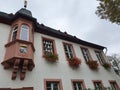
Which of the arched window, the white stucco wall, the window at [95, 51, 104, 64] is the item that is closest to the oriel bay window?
the white stucco wall

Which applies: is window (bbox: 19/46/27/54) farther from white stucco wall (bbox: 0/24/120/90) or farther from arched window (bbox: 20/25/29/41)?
white stucco wall (bbox: 0/24/120/90)

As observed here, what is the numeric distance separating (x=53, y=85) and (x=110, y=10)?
26.2ft

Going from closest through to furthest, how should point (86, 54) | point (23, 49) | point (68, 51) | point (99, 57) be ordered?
1. point (23, 49)
2. point (68, 51)
3. point (86, 54)
4. point (99, 57)

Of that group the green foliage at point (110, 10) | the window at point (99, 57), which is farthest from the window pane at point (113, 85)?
the green foliage at point (110, 10)

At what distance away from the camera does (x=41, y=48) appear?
30.9 feet

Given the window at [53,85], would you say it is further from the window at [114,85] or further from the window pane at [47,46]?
the window at [114,85]

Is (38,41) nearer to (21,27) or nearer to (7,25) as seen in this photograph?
(21,27)

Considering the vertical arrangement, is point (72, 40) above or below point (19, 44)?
above

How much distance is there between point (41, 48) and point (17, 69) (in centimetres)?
285

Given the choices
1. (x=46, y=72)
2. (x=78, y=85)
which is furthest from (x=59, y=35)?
(x=78, y=85)

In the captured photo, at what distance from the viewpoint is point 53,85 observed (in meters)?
8.31

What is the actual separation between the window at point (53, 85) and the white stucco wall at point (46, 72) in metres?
0.28

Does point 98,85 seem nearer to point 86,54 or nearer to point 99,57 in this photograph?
point 86,54

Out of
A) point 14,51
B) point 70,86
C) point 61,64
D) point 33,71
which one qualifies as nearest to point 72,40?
point 61,64
